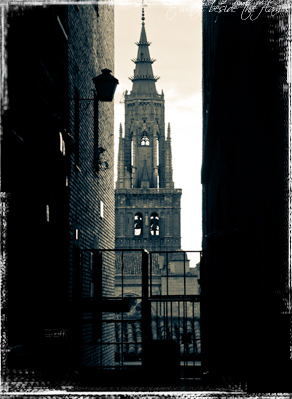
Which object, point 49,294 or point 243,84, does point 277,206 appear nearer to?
point 243,84

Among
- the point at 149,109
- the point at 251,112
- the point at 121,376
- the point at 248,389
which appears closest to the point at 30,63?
the point at 251,112

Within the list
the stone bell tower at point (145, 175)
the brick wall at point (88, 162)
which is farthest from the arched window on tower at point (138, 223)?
the brick wall at point (88, 162)

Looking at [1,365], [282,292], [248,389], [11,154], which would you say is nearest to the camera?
[282,292]

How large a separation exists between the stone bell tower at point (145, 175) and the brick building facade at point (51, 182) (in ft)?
282

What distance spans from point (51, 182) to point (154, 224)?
9589 centimetres

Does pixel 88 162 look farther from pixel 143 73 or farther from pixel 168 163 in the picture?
pixel 143 73

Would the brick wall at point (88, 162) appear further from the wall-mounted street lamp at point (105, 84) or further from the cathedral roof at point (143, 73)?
the cathedral roof at point (143, 73)

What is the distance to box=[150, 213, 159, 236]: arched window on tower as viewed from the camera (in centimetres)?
10481

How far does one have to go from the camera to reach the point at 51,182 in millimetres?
9859

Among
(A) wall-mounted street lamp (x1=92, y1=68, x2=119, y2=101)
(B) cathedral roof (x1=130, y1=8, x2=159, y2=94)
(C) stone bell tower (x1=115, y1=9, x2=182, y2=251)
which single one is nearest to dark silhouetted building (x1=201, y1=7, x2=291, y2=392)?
(A) wall-mounted street lamp (x1=92, y1=68, x2=119, y2=101)

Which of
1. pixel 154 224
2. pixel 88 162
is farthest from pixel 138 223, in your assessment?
pixel 88 162

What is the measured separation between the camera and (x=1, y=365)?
6.10 metres

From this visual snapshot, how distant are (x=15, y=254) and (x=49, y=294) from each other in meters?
2.57

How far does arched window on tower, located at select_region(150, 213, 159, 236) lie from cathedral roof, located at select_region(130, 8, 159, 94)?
63.6ft
